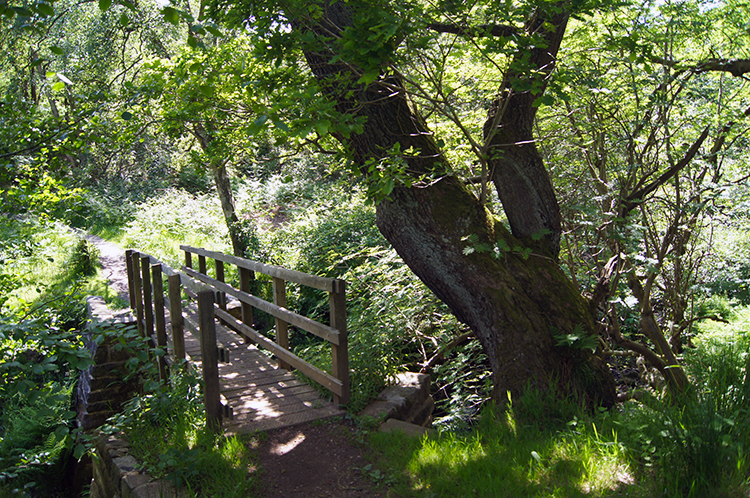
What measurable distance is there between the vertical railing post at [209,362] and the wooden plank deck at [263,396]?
0.15 metres

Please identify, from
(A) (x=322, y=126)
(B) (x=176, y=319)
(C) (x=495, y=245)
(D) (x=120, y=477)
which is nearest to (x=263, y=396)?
(B) (x=176, y=319)

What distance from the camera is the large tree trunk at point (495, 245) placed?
4.34 metres

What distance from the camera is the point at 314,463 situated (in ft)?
12.5

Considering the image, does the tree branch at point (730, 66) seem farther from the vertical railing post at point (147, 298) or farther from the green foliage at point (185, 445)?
the vertical railing post at point (147, 298)

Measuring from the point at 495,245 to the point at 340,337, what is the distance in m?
1.54

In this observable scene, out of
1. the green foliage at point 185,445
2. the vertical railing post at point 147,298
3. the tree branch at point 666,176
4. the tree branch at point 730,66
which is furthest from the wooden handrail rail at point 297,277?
the tree branch at point 730,66

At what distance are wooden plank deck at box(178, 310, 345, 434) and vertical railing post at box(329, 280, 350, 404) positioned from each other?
25 centimetres

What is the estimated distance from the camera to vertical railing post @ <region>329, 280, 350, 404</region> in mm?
4484

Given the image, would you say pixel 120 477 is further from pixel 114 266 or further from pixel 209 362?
pixel 114 266

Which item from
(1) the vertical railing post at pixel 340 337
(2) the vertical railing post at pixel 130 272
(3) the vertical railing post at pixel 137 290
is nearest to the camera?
(1) the vertical railing post at pixel 340 337

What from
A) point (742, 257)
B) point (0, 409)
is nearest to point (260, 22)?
point (742, 257)

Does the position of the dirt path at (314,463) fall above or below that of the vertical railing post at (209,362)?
below

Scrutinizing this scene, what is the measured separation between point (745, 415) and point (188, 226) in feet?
48.3

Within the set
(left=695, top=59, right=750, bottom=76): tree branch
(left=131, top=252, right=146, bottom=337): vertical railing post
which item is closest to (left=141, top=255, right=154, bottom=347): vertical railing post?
(left=131, top=252, right=146, bottom=337): vertical railing post
